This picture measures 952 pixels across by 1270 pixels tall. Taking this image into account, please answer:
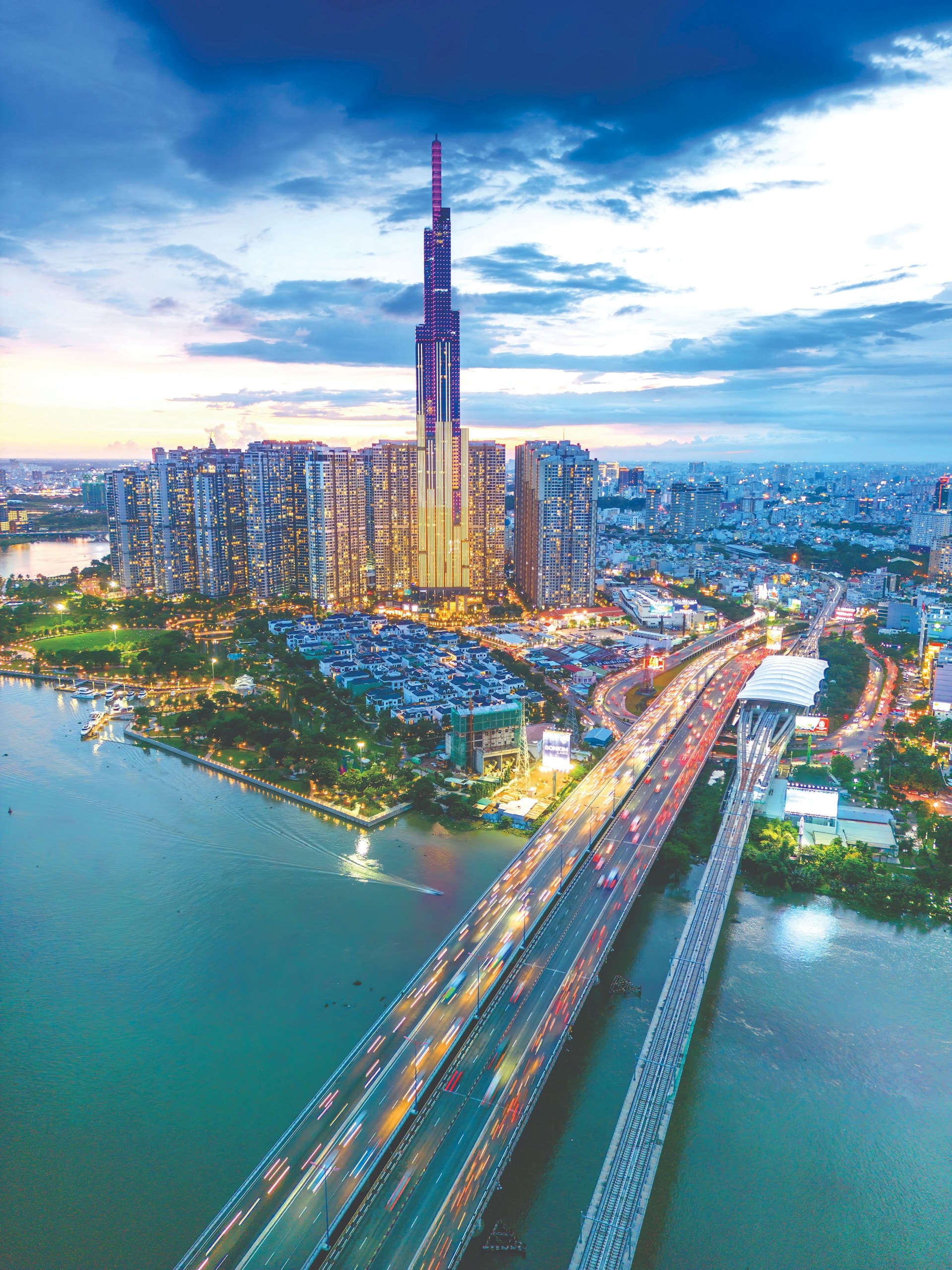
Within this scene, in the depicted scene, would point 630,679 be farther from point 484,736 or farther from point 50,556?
point 50,556

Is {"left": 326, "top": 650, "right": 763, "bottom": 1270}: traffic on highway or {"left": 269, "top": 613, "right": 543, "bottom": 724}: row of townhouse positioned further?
{"left": 269, "top": 613, "right": 543, "bottom": 724}: row of townhouse

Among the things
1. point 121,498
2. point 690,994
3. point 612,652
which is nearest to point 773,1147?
point 690,994

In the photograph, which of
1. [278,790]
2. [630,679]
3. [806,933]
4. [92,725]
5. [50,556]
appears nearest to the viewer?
[806,933]

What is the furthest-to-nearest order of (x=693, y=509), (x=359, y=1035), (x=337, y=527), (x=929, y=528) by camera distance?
(x=693, y=509), (x=929, y=528), (x=337, y=527), (x=359, y=1035)

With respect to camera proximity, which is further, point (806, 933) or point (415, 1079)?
point (806, 933)

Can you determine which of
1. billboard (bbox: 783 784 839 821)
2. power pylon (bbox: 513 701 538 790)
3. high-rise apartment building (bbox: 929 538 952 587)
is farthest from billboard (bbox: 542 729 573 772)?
high-rise apartment building (bbox: 929 538 952 587)

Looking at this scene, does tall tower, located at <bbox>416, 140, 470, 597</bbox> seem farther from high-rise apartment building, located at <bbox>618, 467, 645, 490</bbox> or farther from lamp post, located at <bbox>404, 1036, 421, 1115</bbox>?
high-rise apartment building, located at <bbox>618, 467, 645, 490</bbox>

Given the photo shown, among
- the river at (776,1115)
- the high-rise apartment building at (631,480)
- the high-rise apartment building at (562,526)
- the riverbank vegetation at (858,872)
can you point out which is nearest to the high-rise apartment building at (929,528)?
the high-rise apartment building at (562,526)

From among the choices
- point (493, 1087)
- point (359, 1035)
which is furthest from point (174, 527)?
point (493, 1087)
